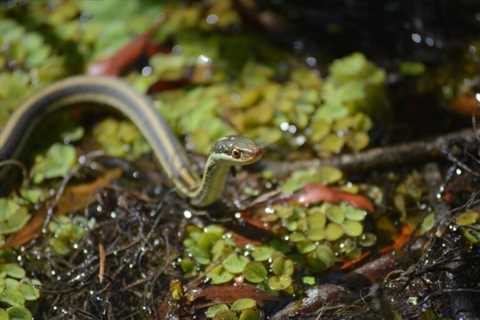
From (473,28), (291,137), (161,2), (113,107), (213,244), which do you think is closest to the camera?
(213,244)

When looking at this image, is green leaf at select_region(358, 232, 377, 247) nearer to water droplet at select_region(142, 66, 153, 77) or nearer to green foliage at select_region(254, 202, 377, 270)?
green foliage at select_region(254, 202, 377, 270)

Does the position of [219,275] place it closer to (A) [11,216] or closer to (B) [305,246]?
(B) [305,246]

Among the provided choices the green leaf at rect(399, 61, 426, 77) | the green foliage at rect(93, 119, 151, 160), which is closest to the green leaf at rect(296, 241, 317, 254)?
the green foliage at rect(93, 119, 151, 160)

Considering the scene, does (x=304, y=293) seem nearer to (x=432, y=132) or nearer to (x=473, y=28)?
(x=432, y=132)

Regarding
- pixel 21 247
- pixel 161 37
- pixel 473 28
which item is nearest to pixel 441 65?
pixel 473 28

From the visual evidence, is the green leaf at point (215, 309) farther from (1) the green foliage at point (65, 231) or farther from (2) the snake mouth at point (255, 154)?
(1) the green foliage at point (65, 231)

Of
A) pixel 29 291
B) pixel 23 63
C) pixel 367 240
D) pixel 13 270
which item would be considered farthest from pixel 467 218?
pixel 23 63
